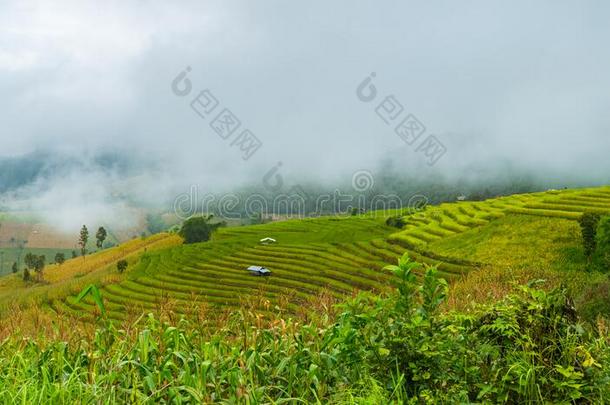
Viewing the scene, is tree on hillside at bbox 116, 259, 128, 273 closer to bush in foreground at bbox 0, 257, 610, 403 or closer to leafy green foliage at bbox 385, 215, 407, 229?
leafy green foliage at bbox 385, 215, 407, 229

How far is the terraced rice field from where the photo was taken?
44875mm

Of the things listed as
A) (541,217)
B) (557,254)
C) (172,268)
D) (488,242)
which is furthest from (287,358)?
(172,268)

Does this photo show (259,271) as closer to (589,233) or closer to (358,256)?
(358,256)

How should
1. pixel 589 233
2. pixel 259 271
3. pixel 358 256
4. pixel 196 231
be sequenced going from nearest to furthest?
pixel 589 233, pixel 259 271, pixel 358 256, pixel 196 231

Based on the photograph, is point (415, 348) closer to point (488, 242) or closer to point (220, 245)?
point (488, 242)

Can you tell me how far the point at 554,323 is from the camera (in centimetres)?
494

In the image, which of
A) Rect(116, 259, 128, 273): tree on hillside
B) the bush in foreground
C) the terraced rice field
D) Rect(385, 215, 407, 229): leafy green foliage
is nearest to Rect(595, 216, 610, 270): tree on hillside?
the terraced rice field

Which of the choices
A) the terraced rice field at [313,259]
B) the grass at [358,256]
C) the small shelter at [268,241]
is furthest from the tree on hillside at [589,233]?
the small shelter at [268,241]

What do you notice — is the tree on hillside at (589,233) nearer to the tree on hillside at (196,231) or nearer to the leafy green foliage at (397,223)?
the leafy green foliage at (397,223)

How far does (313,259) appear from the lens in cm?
5581

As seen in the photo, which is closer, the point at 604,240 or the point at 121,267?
the point at 604,240

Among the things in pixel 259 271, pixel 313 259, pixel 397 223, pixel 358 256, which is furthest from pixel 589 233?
pixel 397 223

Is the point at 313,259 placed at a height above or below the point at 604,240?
below

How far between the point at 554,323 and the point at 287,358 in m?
2.63
